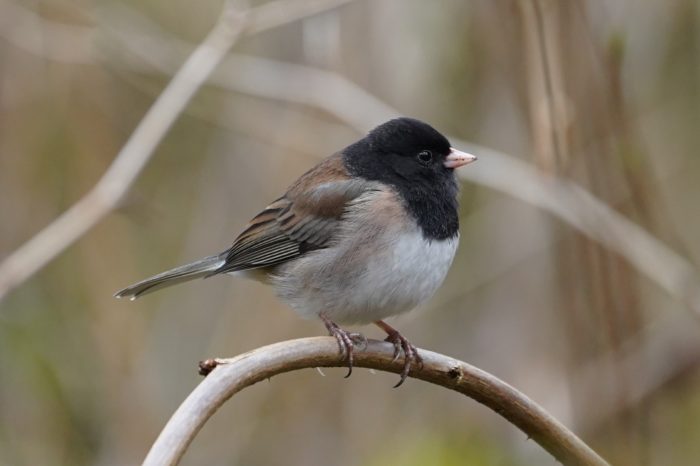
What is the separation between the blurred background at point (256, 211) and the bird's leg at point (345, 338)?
39.7 inches

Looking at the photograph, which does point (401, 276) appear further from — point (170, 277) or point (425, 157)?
point (170, 277)

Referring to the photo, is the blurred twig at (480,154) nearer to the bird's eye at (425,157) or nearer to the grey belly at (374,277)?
the bird's eye at (425,157)

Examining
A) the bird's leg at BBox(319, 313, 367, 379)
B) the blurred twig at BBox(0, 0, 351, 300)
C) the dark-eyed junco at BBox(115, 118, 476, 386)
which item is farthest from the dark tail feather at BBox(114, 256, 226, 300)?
the bird's leg at BBox(319, 313, 367, 379)

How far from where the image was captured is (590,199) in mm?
3020

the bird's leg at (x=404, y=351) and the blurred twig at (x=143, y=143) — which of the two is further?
the blurred twig at (x=143, y=143)

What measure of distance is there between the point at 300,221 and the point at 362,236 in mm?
318

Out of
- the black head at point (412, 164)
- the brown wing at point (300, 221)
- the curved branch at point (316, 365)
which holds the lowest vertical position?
the curved branch at point (316, 365)

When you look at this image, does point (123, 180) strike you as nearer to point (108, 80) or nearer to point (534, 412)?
point (108, 80)

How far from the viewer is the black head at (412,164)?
2881 mm

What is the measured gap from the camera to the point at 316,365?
1.92 meters

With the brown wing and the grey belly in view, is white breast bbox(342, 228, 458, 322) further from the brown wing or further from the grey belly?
the brown wing

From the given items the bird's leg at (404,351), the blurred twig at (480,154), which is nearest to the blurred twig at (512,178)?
the blurred twig at (480,154)

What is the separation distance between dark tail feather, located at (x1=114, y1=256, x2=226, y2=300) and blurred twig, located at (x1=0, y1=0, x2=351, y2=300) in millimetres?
233

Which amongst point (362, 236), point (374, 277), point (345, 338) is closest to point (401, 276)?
point (374, 277)
